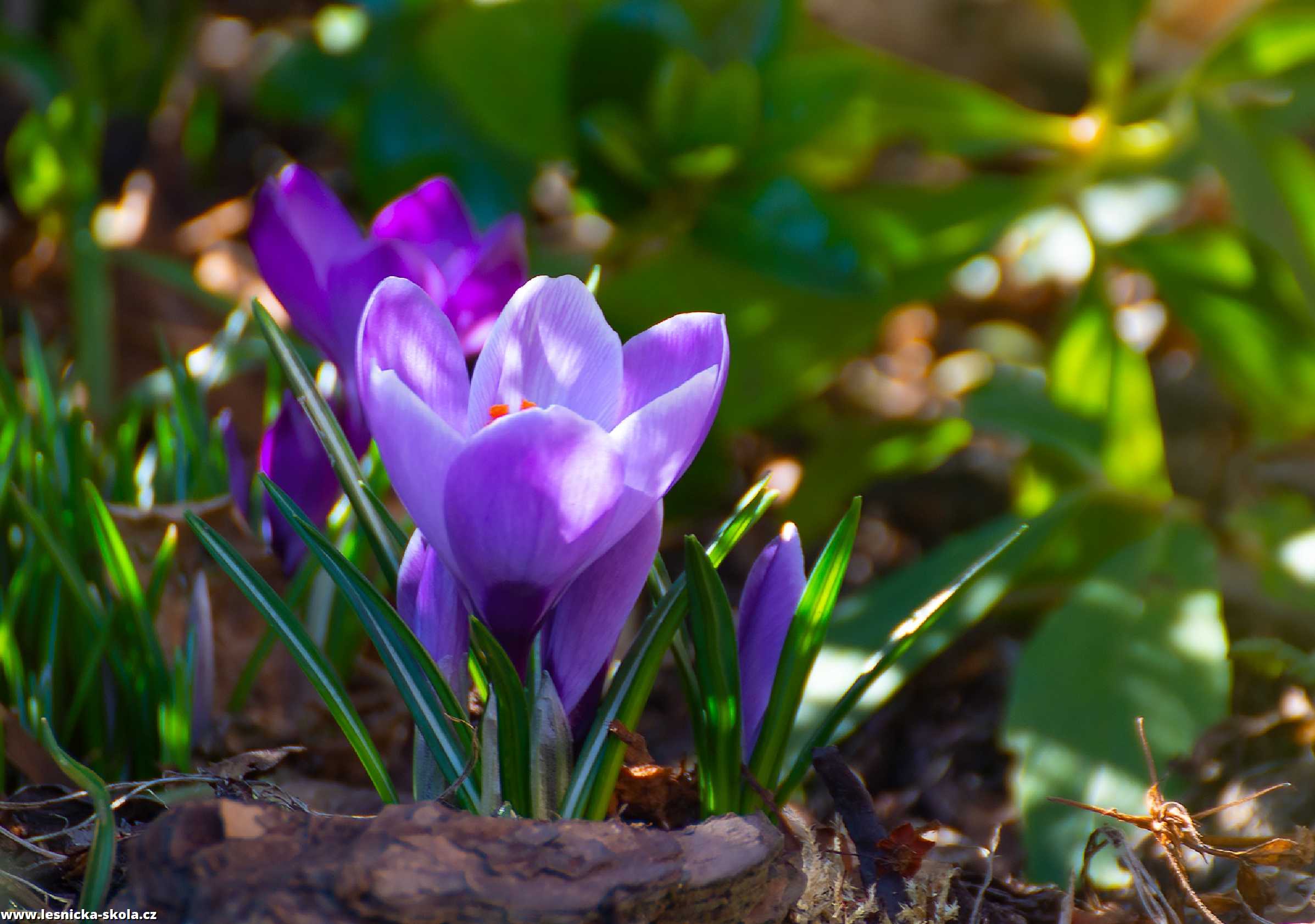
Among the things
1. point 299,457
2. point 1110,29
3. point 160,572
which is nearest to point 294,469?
point 299,457

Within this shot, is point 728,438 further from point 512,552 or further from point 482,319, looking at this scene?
point 512,552

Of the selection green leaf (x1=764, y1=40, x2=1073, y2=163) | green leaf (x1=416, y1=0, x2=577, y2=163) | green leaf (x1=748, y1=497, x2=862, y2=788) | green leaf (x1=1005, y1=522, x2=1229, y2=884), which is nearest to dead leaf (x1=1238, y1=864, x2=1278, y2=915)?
green leaf (x1=1005, y1=522, x2=1229, y2=884)

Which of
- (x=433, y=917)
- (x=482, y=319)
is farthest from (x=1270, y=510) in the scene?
(x=433, y=917)

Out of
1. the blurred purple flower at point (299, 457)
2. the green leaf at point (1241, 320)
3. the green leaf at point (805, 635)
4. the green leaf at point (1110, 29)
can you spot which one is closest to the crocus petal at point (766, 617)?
the green leaf at point (805, 635)

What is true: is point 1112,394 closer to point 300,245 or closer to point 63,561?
point 300,245

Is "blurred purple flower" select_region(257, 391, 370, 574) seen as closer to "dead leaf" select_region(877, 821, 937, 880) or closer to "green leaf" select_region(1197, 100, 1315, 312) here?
"dead leaf" select_region(877, 821, 937, 880)
